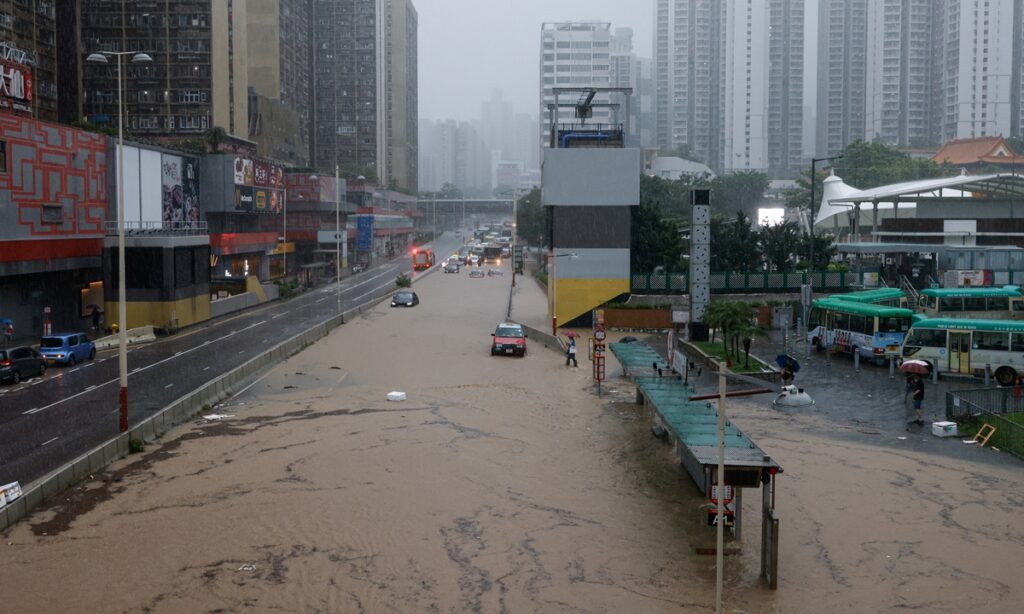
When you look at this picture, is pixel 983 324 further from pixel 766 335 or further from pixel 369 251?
pixel 369 251

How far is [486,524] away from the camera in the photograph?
19000 mm

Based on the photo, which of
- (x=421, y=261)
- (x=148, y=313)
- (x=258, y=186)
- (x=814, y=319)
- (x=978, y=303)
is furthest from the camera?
(x=421, y=261)

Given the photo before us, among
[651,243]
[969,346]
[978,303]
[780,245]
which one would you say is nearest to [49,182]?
[651,243]

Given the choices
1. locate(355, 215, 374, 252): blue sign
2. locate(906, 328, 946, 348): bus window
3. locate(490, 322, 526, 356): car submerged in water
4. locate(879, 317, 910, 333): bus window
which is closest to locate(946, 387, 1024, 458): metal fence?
locate(906, 328, 946, 348): bus window

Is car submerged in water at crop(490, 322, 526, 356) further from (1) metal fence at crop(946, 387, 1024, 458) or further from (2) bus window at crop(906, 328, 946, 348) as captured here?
(1) metal fence at crop(946, 387, 1024, 458)

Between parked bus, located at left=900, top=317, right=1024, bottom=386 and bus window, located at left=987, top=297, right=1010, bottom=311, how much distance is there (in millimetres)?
10210

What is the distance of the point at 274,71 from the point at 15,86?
84262mm

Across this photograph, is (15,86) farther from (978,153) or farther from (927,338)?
(978,153)

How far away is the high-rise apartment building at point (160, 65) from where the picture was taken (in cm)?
→ 9150

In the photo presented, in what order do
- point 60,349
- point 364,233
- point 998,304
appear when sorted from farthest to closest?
point 364,233 < point 998,304 < point 60,349

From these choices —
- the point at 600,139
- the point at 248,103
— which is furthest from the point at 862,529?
the point at 248,103

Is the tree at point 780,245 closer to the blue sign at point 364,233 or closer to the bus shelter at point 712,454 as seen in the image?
the bus shelter at point 712,454

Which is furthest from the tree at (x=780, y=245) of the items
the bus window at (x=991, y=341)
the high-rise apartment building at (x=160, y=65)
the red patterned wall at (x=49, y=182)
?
the high-rise apartment building at (x=160, y=65)

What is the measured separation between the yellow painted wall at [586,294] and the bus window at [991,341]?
21.4 metres
